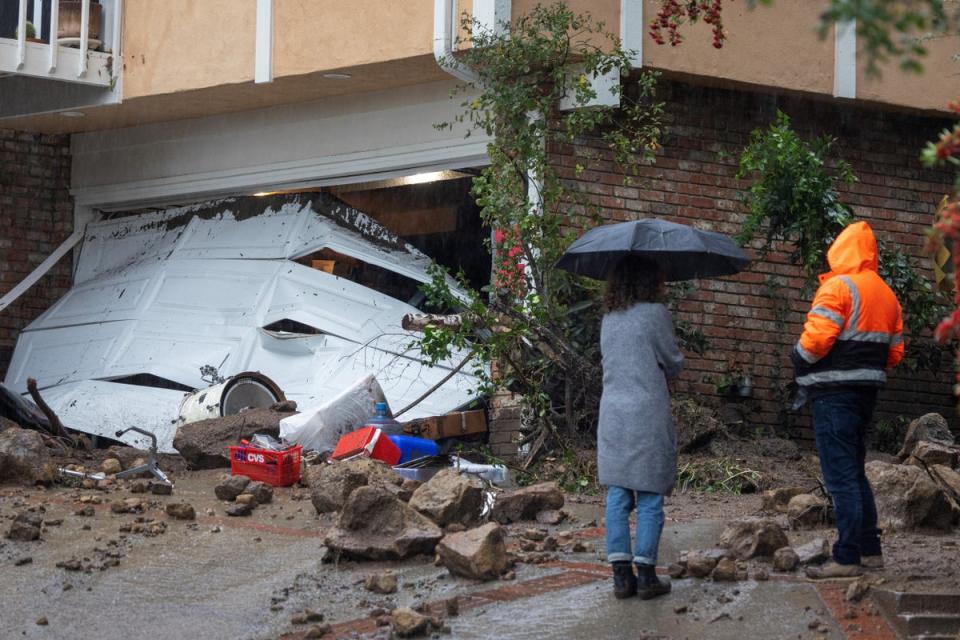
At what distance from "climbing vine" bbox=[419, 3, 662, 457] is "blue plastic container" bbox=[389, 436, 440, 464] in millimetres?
600

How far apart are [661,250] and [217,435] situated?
481 cm

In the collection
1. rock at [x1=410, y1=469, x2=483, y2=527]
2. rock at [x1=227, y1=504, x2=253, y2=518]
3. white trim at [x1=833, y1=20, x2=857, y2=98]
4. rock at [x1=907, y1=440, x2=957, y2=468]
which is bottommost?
rock at [x1=227, y1=504, x2=253, y2=518]

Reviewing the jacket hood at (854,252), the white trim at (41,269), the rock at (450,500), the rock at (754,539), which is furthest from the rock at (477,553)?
the white trim at (41,269)

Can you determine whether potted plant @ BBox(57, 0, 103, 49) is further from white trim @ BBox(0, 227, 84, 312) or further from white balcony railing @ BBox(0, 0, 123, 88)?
white trim @ BBox(0, 227, 84, 312)

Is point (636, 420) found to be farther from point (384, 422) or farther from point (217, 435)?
point (217, 435)

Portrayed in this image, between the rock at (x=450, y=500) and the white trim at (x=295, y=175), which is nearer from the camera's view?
the rock at (x=450, y=500)

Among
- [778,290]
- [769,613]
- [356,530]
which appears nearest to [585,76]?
[778,290]

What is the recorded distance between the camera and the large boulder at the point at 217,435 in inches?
392

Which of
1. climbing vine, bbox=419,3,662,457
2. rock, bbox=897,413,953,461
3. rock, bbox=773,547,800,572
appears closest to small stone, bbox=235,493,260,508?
climbing vine, bbox=419,3,662,457

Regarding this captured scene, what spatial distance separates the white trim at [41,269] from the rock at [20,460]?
5097 millimetres

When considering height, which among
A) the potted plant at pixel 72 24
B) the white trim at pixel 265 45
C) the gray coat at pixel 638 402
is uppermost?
the potted plant at pixel 72 24

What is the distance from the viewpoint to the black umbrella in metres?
6.45

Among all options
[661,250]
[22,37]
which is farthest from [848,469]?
[22,37]

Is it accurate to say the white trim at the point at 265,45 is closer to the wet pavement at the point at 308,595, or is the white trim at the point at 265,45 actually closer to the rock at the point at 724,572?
the wet pavement at the point at 308,595
